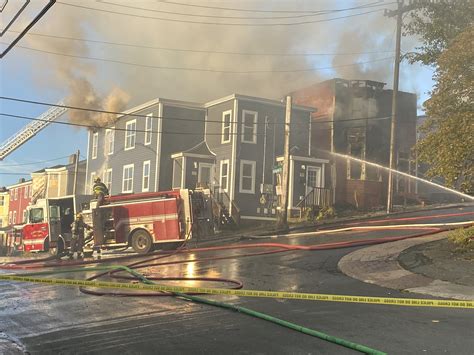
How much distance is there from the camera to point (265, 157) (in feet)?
82.1

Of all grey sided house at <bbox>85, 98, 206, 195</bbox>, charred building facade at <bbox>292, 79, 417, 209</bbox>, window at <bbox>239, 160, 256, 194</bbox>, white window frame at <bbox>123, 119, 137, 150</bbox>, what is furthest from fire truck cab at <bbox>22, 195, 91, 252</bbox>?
charred building facade at <bbox>292, 79, 417, 209</bbox>

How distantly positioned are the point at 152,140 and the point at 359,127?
1197 centimetres

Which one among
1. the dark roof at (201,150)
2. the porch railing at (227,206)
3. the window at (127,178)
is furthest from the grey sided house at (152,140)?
the porch railing at (227,206)

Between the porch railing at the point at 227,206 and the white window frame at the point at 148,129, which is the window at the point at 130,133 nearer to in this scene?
the white window frame at the point at 148,129

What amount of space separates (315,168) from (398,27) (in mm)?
7766

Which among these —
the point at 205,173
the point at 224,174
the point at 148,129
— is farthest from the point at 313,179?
the point at 148,129

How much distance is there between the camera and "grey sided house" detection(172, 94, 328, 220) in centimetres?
2428

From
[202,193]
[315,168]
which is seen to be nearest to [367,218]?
[315,168]

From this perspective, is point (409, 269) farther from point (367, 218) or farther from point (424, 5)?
point (367, 218)

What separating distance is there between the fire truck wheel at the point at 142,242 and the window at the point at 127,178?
11916 mm

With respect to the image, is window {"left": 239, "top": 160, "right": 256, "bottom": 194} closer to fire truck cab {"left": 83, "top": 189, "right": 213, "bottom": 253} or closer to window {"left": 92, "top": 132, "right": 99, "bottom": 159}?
fire truck cab {"left": 83, "top": 189, "right": 213, "bottom": 253}

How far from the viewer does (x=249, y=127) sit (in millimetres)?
24734

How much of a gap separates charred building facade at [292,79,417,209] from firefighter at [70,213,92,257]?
14.9m

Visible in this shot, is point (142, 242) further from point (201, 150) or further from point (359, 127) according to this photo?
point (359, 127)
